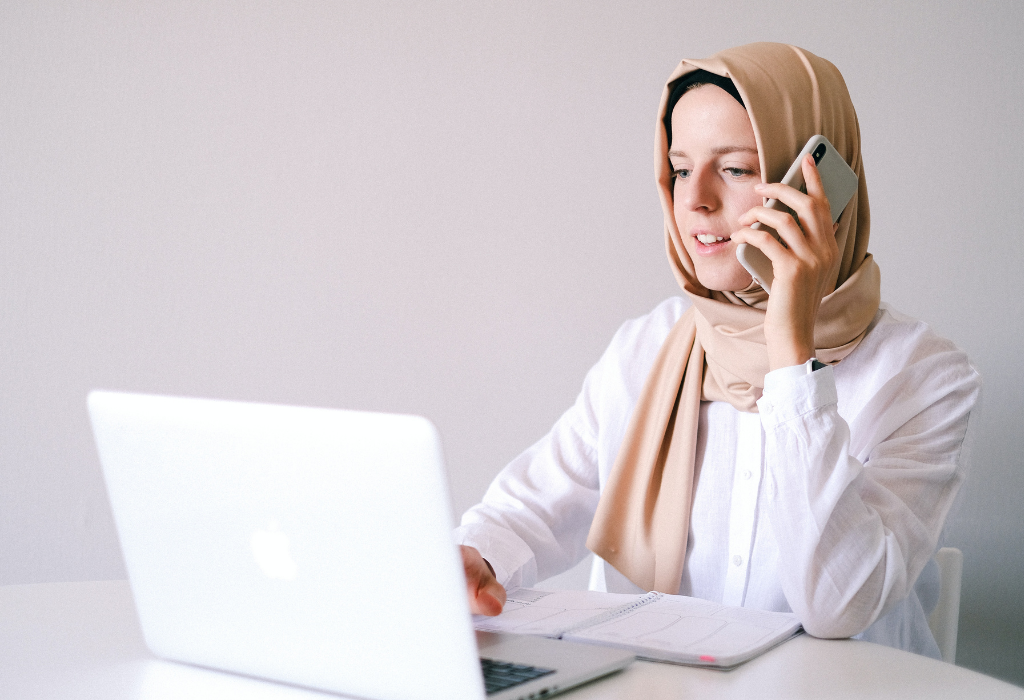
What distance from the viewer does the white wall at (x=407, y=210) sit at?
2119mm

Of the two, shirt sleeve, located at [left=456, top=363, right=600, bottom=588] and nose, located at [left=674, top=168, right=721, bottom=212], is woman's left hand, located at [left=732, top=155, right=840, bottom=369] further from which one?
shirt sleeve, located at [left=456, top=363, right=600, bottom=588]

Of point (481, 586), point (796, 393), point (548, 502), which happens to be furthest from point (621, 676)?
point (548, 502)

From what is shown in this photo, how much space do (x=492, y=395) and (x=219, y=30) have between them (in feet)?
3.68

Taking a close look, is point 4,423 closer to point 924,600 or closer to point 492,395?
point 492,395

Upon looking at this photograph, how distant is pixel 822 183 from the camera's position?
1.40 metres

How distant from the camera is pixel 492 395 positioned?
2.35 m

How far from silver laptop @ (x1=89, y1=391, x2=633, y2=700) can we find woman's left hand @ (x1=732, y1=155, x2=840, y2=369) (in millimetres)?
514

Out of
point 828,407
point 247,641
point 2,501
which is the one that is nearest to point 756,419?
point 828,407

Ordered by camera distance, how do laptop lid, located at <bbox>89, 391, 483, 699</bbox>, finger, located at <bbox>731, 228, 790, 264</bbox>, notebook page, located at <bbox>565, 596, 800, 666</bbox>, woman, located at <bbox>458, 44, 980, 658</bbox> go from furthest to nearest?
finger, located at <bbox>731, 228, 790, 264</bbox>, woman, located at <bbox>458, 44, 980, 658</bbox>, notebook page, located at <bbox>565, 596, 800, 666</bbox>, laptop lid, located at <bbox>89, 391, 483, 699</bbox>

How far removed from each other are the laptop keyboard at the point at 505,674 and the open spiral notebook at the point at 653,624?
5.4 inches

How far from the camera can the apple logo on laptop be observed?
793 millimetres

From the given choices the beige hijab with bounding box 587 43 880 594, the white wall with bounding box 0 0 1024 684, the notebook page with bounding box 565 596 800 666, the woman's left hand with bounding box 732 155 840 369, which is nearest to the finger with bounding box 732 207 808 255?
the woman's left hand with bounding box 732 155 840 369

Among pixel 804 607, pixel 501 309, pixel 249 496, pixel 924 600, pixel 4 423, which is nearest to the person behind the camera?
pixel 249 496

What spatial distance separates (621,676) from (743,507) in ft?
2.07
